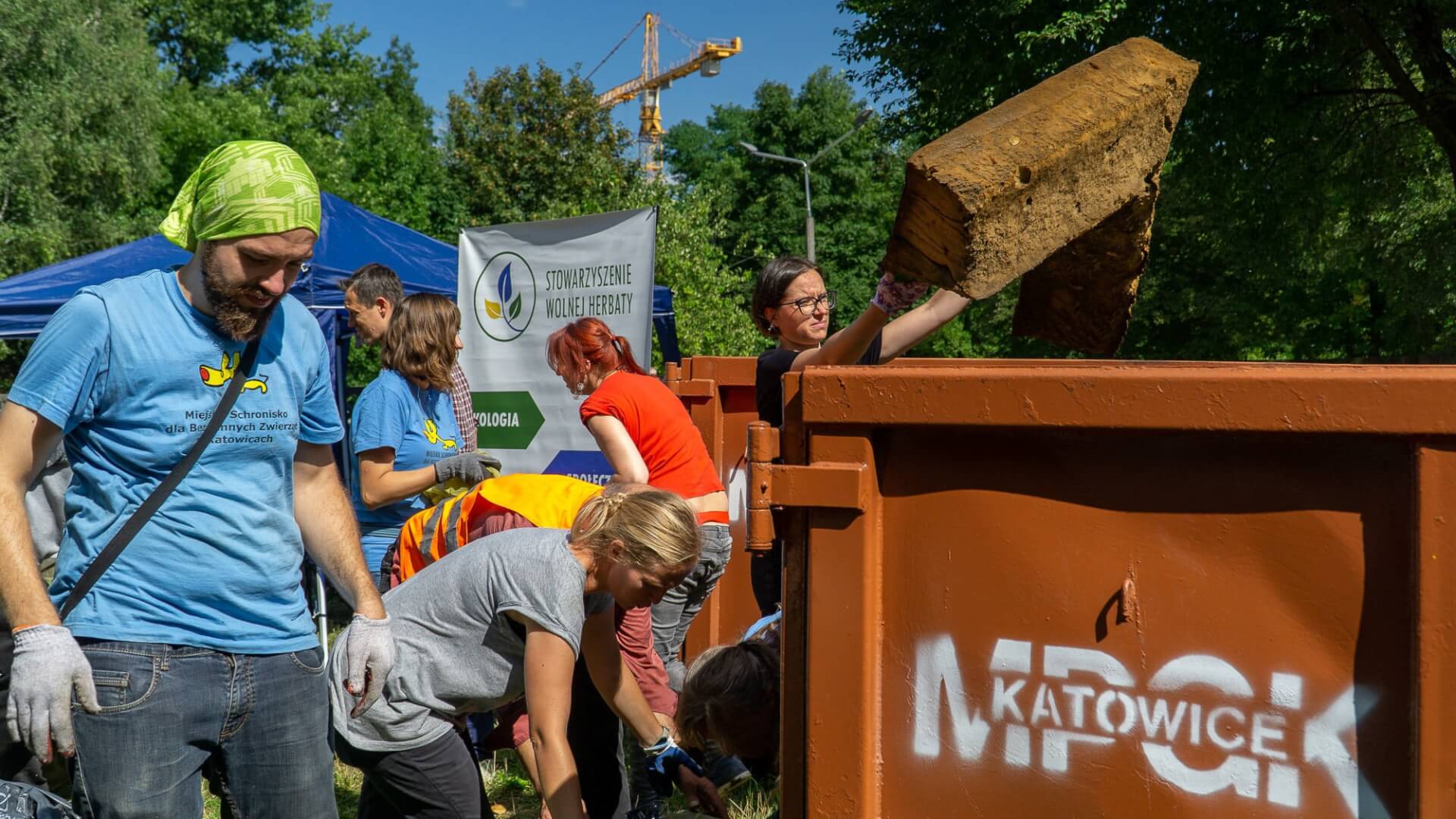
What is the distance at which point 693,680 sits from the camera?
278cm

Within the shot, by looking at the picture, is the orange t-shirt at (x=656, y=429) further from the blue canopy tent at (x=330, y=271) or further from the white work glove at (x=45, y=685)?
the blue canopy tent at (x=330, y=271)

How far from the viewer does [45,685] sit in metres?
1.96

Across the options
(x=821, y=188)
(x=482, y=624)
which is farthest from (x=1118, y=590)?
(x=821, y=188)

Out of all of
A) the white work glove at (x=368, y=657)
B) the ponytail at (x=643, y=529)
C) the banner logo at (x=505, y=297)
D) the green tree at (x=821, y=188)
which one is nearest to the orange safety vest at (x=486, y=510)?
the ponytail at (x=643, y=529)

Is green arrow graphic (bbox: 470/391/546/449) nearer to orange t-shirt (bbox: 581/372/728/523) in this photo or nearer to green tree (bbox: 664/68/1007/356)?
orange t-shirt (bbox: 581/372/728/523)

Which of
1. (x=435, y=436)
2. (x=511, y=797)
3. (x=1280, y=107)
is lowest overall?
(x=511, y=797)

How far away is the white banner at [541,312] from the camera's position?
5.44 meters

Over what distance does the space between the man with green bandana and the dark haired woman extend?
3.59 feet

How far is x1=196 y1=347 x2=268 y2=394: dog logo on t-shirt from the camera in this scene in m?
2.25

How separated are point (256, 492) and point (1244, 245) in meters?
12.9

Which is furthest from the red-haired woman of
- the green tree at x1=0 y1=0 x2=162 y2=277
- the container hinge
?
the green tree at x1=0 y1=0 x2=162 y2=277

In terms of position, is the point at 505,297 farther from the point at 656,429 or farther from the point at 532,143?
the point at 532,143

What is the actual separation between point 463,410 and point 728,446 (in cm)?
116

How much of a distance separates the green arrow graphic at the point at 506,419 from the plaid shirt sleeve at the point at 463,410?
0.85 m
